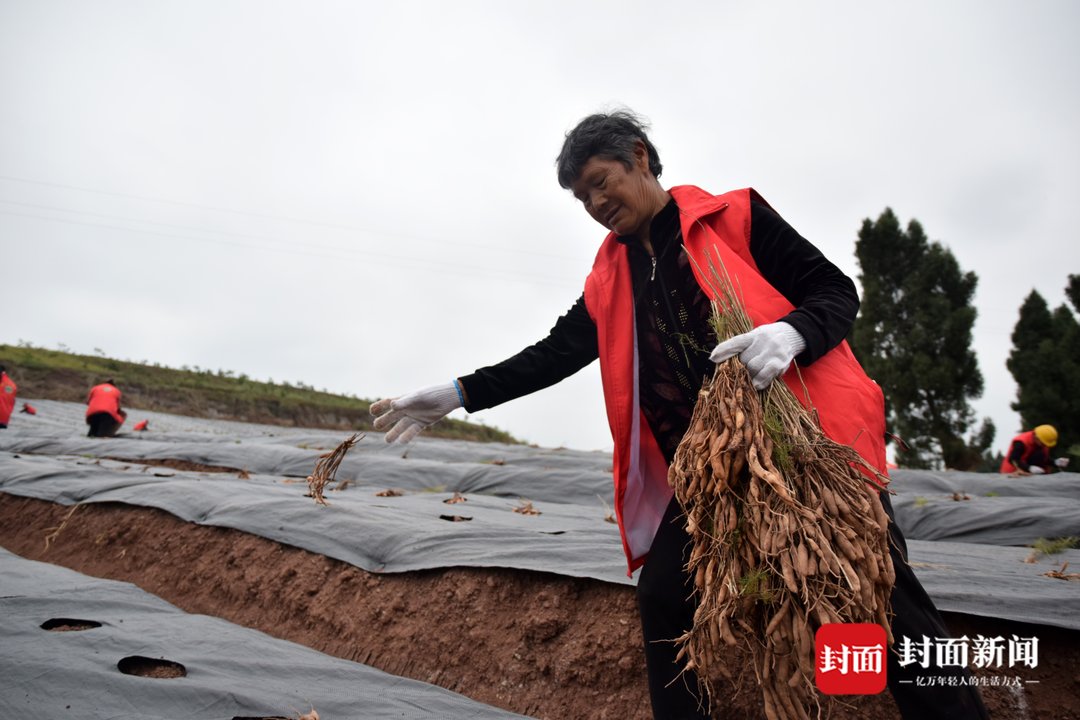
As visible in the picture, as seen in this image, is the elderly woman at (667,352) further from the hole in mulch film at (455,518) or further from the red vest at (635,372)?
the hole in mulch film at (455,518)

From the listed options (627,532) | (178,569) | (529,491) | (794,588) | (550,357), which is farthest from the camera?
(529,491)

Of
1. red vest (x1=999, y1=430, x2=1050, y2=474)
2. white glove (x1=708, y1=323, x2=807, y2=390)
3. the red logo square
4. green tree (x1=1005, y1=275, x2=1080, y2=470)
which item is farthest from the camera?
green tree (x1=1005, y1=275, x2=1080, y2=470)

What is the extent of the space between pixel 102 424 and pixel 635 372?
10.0 metres

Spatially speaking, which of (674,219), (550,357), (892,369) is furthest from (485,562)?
(892,369)

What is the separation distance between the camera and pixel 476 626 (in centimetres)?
261

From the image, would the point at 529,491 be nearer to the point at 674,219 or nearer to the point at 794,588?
the point at 674,219

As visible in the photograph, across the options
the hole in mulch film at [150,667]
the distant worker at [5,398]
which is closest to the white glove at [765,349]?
the hole in mulch film at [150,667]

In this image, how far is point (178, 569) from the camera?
364 centimetres

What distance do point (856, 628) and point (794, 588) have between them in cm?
14

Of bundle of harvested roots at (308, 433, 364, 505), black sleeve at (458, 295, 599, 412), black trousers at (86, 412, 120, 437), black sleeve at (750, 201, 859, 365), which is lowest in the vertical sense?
black trousers at (86, 412, 120, 437)

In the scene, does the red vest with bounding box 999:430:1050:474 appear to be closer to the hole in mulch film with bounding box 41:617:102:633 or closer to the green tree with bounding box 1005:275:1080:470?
the green tree with bounding box 1005:275:1080:470

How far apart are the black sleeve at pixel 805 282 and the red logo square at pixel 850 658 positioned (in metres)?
0.53

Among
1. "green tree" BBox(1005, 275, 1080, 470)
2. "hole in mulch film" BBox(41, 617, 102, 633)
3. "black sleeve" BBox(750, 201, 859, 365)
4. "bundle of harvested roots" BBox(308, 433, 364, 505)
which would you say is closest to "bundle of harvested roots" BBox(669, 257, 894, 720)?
"black sleeve" BBox(750, 201, 859, 365)

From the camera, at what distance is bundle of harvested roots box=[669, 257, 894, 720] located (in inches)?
44.5
